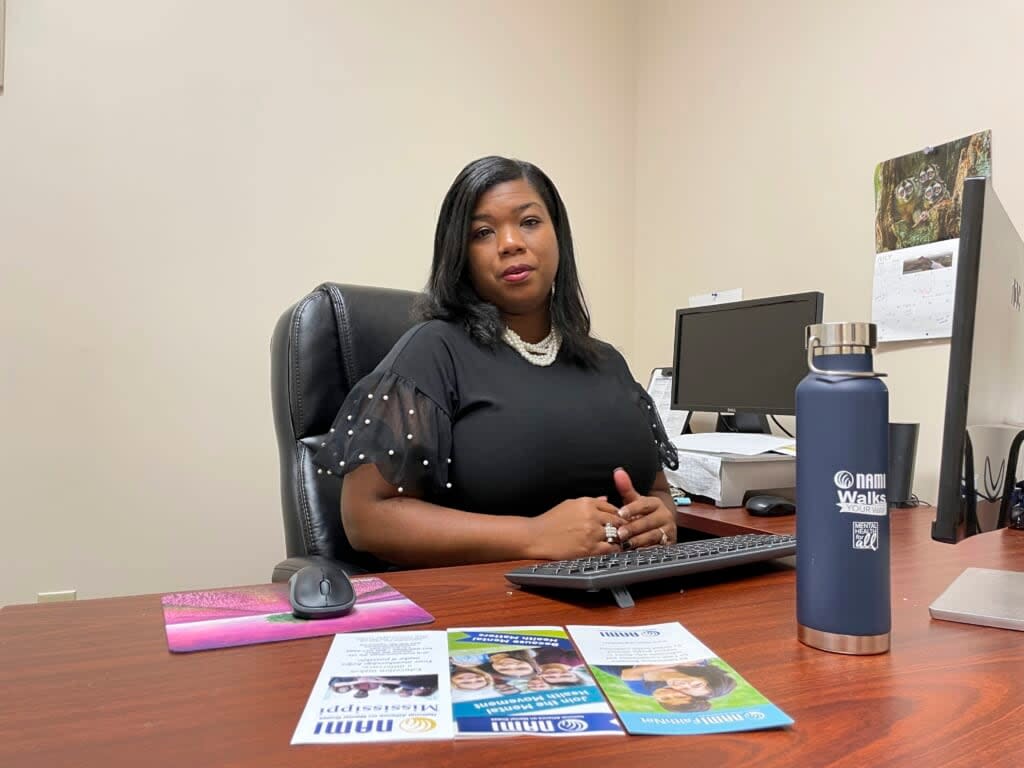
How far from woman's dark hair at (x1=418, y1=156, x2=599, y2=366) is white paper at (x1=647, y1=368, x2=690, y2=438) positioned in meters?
0.66

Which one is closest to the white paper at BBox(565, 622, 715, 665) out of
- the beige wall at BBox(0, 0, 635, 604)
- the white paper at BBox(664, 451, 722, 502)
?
the white paper at BBox(664, 451, 722, 502)

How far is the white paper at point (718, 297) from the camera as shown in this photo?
2135 mm

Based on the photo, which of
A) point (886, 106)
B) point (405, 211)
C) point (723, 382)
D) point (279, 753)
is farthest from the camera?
point (405, 211)

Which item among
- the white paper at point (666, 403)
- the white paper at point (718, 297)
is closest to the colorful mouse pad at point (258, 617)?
the white paper at point (666, 403)

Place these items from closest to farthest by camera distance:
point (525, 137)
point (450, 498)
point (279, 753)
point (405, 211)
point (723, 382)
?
point (279, 753), point (450, 498), point (723, 382), point (405, 211), point (525, 137)

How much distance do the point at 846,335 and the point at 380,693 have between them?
42cm

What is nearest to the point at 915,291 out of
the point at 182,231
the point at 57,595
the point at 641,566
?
the point at 641,566

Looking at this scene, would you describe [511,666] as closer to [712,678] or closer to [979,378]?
[712,678]

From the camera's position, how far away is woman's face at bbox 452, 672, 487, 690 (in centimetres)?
51

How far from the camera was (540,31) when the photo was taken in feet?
8.04

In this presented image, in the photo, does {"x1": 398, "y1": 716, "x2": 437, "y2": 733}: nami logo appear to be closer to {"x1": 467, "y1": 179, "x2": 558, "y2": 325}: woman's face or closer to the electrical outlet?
{"x1": 467, "y1": 179, "x2": 558, "y2": 325}: woman's face

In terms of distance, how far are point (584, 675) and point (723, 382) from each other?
4.67ft

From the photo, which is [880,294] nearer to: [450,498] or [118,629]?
[450,498]

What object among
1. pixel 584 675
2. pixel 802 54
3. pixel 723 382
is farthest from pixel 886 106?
pixel 584 675
